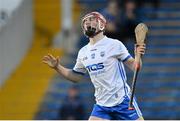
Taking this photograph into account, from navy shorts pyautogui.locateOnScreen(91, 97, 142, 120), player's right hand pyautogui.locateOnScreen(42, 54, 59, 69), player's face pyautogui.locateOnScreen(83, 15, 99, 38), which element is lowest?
navy shorts pyautogui.locateOnScreen(91, 97, 142, 120)

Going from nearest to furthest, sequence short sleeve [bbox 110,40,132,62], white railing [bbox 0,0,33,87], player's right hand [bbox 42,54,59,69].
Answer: short sleeve [bbox 110,40,132,62], player's right hand [bbox 42,54,59,69], white railing [bbox 0,0,33,87]

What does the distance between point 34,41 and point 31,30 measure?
0.21 m

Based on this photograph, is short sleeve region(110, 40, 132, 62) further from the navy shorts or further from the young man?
the navy shorts

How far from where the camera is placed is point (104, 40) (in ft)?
33.9

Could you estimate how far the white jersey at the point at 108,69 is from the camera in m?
10.2

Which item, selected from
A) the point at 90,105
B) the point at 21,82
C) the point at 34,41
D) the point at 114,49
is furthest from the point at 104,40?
the point at 34,41

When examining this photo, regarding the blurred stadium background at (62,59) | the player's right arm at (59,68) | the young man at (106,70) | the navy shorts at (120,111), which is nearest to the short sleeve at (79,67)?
the player's right arm at (59,68)

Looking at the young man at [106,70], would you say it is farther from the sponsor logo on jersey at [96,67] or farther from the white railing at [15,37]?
the white railing at [15,37]

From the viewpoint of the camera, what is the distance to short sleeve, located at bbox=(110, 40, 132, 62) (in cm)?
1020

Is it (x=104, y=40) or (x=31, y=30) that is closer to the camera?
(x=104, y=40)

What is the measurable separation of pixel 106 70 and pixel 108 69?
2 centimetres

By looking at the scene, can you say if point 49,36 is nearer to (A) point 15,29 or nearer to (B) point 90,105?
(A) point 15,29

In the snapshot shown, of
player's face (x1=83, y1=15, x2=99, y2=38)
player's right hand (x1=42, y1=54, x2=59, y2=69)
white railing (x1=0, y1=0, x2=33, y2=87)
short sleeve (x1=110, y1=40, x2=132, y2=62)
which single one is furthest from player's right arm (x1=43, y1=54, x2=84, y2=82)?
white railing (x1=0, y1=0, x2=33, y2=87)

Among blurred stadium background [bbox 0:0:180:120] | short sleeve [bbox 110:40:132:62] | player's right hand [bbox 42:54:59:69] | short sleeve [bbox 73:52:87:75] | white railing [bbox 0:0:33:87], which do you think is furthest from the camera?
white railing [bbox 0:0:33:87]
